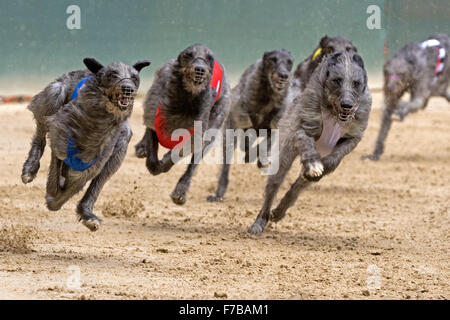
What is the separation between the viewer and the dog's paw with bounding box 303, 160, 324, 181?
4491mm

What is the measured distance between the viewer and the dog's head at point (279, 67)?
6312mm

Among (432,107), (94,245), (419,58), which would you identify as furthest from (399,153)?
(94,245)

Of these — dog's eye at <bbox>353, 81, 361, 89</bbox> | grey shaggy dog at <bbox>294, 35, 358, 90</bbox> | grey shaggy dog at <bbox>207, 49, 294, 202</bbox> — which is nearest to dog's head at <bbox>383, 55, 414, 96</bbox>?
grey shaggy dog at <bbox>294, 35, 358, 90</bbox>

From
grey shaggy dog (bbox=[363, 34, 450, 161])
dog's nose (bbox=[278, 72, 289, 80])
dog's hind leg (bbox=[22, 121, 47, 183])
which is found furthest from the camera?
grey shaggy dog (bbox=[363, 34, 450, 161])

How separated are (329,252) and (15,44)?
5.23 m

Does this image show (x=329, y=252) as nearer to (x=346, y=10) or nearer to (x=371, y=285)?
(x=371, y=285)

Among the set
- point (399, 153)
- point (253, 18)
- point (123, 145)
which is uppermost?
point (253, 18)

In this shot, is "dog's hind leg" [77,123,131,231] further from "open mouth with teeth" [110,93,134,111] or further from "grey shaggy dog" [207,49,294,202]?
"grey shaggy dog" [207,49,294,202]

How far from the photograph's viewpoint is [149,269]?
4148mm

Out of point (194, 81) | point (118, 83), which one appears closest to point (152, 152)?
→ point (194, 81)

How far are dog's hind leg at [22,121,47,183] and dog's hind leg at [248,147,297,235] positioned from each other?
1.63 meters

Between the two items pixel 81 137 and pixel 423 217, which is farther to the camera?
pixel 423 217

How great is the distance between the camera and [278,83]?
6383 millimetres

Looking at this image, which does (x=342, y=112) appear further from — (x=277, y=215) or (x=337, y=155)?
(x=277, y=215)
